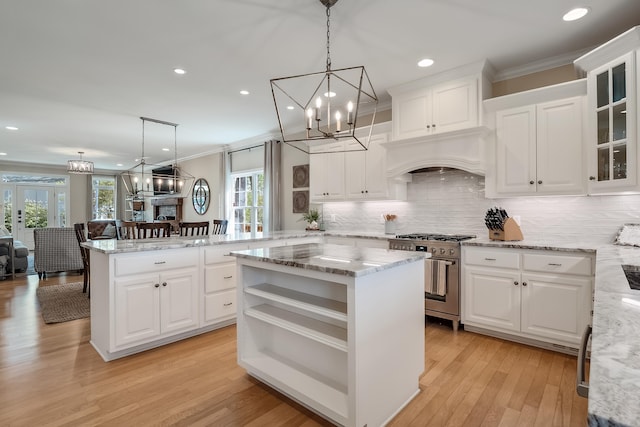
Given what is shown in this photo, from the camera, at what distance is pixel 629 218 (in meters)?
2.81

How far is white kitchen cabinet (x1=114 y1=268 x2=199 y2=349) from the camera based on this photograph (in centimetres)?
264

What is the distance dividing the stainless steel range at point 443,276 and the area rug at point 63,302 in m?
3.83

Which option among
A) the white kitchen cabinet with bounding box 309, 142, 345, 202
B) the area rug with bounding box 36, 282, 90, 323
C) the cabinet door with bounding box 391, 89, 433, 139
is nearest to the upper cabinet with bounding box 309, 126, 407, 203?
the white kitchen cabinet with bounding box 309, 142, 345, 202

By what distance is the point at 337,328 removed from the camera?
1988 mm

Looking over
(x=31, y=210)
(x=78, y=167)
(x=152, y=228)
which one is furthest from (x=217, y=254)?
(x=31, y=210)

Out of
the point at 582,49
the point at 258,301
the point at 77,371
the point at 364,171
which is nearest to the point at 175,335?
the point at 77,371

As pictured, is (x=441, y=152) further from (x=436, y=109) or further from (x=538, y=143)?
(x=538, y=143)

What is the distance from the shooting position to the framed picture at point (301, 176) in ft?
17.9

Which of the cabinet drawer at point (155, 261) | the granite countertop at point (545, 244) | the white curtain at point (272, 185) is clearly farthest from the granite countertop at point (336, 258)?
the white curtain at point (272, 185)

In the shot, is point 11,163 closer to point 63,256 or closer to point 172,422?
point 63,256

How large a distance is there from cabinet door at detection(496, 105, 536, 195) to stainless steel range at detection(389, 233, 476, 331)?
687mm

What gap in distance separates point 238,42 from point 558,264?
3.28 meters

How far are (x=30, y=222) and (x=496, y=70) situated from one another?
12053 mm

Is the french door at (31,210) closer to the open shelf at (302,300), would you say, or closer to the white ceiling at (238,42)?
the white ceiling at (238,42)
